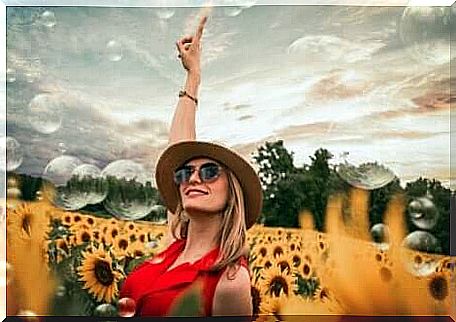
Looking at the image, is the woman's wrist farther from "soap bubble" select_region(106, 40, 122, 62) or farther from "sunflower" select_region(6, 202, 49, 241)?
"sunflower" select_region(6, 202, 49, 241)

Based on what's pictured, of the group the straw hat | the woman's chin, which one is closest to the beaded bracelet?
the straw hat

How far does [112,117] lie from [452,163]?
180 cm

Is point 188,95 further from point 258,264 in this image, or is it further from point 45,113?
point 258,264

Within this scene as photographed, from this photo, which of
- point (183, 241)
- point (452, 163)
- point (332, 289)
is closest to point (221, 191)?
point (183, 241)

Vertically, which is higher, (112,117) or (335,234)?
(112,117)

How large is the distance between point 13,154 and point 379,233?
76.9 inches

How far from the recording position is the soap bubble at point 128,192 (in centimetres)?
696

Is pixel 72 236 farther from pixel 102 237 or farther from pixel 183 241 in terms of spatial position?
pixel 183 241

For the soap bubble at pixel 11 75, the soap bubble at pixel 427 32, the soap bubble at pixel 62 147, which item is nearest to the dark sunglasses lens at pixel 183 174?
the soap bubble at pixel 62 147

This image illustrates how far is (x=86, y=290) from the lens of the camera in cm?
699

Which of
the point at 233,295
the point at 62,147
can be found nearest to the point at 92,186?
the point at 62,147

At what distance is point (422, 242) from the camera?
23.0 ft

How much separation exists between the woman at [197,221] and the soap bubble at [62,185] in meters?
0.43

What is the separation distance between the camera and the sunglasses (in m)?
6.89
